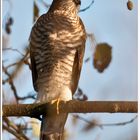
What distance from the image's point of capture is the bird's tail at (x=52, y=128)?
107 cm

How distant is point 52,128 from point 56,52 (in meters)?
0.22

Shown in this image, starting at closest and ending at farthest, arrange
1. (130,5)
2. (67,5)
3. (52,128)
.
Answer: (130,5) < (52,128) < (67,5)

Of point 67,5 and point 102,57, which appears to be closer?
point 102,57

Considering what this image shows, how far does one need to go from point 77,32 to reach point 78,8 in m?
0.07

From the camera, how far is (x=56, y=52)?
46.9 inches

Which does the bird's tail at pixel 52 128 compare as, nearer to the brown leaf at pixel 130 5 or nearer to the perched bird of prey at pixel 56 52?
the perched bird of prey at pixel 56 52

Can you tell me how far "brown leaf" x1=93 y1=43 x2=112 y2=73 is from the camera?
90 cm

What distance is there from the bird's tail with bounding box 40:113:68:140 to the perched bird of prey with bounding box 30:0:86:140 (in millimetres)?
78

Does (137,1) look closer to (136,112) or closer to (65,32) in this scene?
(136,112)

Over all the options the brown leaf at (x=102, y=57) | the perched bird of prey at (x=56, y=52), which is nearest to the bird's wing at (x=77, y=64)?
the perched bird of prey at (x=56, y=52)

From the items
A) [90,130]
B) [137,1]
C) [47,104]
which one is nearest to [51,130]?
[47,104]

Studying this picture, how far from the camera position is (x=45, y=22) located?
122 cm

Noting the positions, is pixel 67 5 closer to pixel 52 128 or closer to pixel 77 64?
pixel 77 64

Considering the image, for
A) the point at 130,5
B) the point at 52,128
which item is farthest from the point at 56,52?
the point at 130,5
